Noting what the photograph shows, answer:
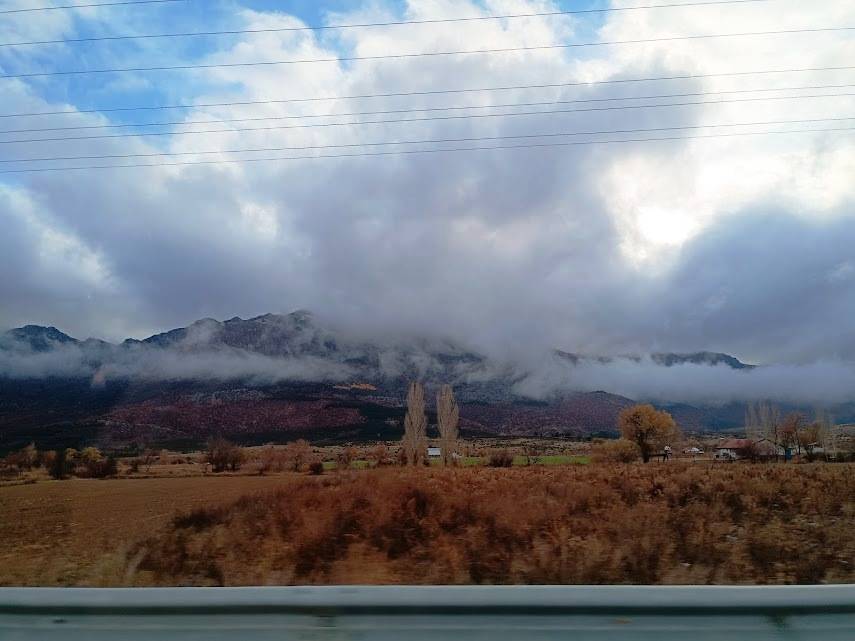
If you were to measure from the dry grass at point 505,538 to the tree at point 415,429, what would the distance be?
15.7 meters

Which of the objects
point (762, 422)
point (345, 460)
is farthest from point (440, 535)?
point (762, 422)

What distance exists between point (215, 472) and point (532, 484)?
1130cm

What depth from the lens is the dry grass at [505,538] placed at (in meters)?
6.96

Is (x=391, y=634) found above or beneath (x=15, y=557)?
above

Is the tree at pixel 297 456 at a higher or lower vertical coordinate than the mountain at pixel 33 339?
lower

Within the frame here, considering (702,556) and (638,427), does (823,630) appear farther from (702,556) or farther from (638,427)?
(638,427)

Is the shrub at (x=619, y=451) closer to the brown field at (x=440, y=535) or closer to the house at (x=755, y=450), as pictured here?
the house at (x=755, y=450)

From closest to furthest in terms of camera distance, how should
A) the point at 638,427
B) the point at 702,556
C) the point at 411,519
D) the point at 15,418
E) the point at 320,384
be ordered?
1. the point at 702,556
2. the point at 411,519
3. the point at 15,418
4. the point at 638,427
5. the point at 320,384

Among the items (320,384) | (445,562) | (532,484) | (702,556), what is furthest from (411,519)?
(320,384)

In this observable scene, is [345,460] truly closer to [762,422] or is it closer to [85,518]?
[85,518]

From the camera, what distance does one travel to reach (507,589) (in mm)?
3209

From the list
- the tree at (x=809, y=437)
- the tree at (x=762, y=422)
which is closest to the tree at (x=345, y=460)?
the tree at (x=809, y=437)

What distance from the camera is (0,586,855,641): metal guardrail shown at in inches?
121

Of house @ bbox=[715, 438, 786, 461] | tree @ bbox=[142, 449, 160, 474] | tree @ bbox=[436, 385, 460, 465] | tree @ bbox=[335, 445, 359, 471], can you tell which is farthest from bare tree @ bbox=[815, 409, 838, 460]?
tree @ bbox=[142, 449, 160, 474]
